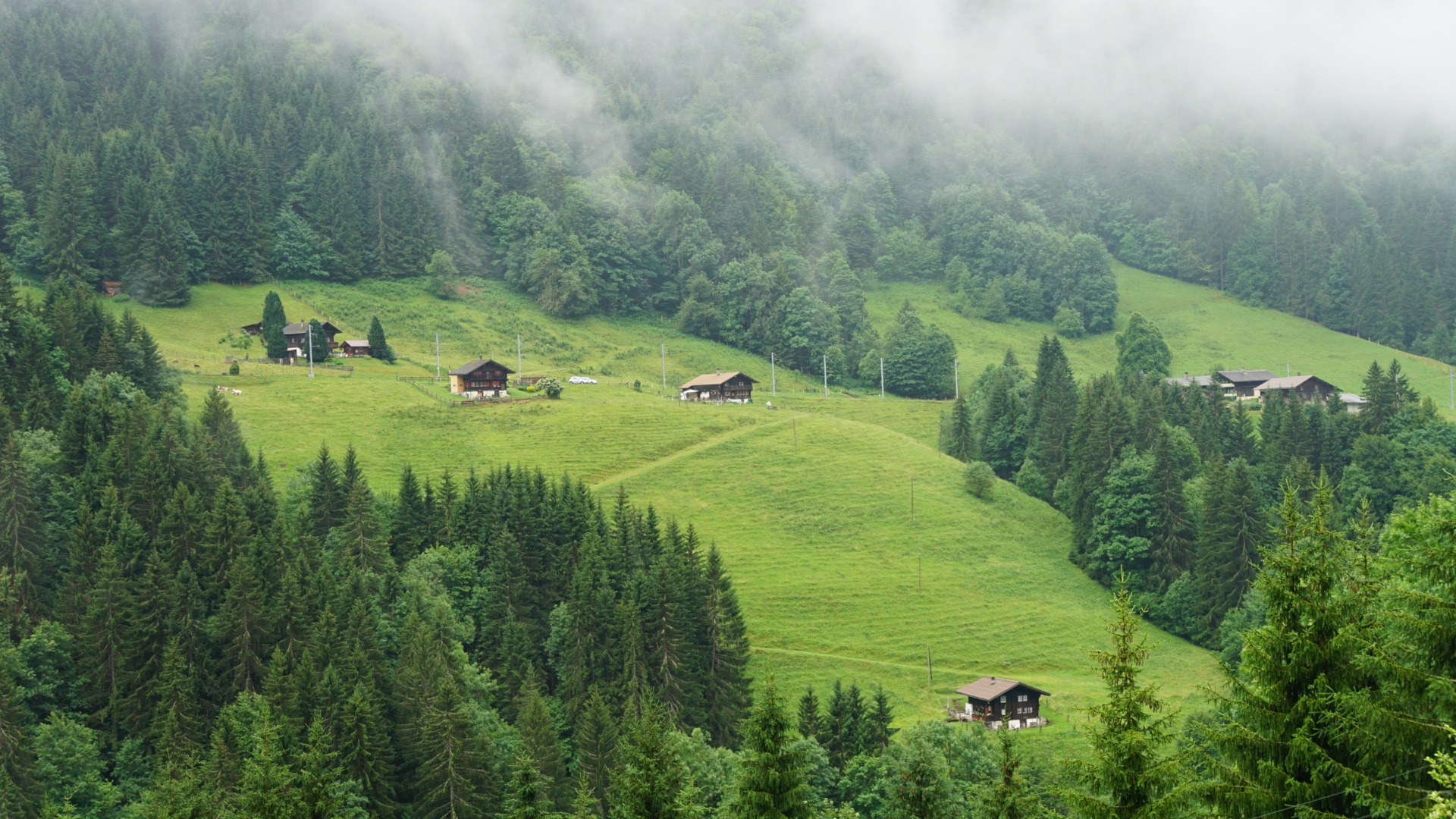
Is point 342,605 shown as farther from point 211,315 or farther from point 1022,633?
point 211,315

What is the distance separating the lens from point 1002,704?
279ft

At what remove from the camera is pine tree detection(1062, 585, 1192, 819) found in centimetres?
2122

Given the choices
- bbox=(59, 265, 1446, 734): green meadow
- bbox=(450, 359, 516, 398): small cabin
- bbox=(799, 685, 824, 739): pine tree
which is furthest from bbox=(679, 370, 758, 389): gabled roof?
bbox=(799, 685, 824, 739): pine tree

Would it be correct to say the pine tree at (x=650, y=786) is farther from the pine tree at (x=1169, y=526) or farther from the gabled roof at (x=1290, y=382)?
the gabled roof at (x=1290, y=382)

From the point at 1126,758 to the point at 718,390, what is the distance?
428 feet

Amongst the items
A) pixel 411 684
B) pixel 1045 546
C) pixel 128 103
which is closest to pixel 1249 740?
pixel 411 684

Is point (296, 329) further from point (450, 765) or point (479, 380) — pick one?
point (450, 765)

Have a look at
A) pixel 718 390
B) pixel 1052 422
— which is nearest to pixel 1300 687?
pixel 1052 422

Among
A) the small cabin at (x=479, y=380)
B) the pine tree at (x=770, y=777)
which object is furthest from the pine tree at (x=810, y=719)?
the small cabin at (x=479, y=380)

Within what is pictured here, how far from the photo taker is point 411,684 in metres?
78.3

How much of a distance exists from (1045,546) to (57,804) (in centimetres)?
8159

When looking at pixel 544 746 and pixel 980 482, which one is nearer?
pixel 544 746

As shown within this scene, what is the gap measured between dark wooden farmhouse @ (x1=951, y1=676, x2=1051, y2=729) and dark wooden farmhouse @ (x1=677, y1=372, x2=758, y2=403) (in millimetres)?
68551

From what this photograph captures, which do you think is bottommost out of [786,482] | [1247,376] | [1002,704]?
[1002,704]
